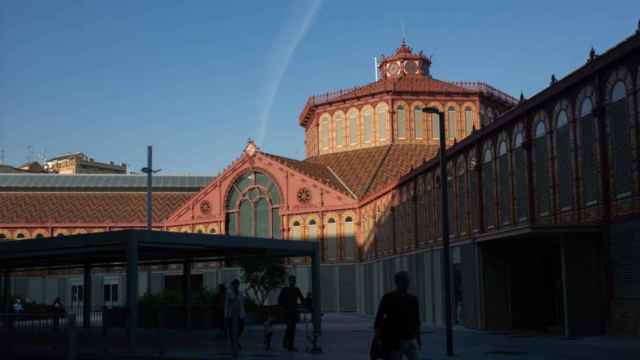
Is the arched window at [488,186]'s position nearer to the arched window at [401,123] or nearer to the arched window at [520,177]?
the arched window at [520,177]

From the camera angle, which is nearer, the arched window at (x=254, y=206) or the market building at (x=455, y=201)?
the market building at (x=455, y=201)

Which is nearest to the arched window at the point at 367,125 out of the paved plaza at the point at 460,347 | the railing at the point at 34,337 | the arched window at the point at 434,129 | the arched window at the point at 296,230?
the arched window at the point at 434,129

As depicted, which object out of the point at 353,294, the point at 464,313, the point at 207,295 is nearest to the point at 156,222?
the point at 353,294

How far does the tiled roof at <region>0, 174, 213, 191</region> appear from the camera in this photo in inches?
3543

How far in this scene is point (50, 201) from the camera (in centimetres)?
8656

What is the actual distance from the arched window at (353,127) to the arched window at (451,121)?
318 inches

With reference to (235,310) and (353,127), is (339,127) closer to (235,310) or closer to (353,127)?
(353,127)

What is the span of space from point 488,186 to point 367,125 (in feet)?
134

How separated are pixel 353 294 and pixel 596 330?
4050 centimetres

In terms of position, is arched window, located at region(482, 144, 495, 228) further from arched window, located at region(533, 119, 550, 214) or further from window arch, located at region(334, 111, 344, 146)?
window arch, located at region(334, 111, 344, 146)

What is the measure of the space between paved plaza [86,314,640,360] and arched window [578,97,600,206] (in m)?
4.57

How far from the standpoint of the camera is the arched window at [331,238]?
230 ft

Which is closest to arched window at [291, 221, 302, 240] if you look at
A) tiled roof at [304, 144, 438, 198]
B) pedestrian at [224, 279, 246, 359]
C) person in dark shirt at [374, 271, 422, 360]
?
tiled roof at [304, 144, 438, 198]

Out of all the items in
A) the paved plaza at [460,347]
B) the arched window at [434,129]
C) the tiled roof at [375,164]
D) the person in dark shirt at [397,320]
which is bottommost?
the paved plaza at [460,347]
